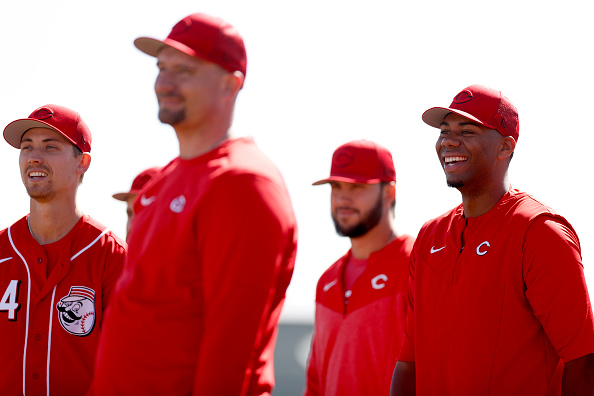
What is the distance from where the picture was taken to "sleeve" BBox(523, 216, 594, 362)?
2.91 metres

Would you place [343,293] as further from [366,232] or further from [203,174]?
[203,174]

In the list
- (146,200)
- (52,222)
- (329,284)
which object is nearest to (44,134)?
A: (52,222)

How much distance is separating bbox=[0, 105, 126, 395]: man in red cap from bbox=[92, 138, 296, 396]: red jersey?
1391mm

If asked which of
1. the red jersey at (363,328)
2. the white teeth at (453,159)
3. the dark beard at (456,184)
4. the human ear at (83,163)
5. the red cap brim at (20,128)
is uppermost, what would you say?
the red cap brim at (20,128)

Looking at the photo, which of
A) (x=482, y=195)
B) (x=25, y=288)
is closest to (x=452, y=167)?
(x=482, y=195)

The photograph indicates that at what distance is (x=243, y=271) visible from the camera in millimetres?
2035

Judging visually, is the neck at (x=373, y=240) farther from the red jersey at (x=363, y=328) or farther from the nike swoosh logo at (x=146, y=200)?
the nike swoosh logo at (x=146, y=200)

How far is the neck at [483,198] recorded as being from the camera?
11.2 feet

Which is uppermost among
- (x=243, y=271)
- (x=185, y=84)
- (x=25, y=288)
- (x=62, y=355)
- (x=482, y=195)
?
(x=185, y=84)

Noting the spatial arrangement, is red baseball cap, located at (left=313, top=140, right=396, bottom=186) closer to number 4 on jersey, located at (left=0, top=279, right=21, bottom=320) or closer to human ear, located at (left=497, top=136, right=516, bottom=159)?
human ear, located at (left=497, top=136, right=516, bottom=159)

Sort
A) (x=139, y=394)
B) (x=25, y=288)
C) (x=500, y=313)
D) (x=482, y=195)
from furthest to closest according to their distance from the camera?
(x=25, y=288)
(x=482, y=195)
(x=500, y=313)
(x=139, y=394)

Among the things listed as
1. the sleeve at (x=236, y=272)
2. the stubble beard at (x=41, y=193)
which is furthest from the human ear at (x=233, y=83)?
the stubble beard at (x=41, y=193)

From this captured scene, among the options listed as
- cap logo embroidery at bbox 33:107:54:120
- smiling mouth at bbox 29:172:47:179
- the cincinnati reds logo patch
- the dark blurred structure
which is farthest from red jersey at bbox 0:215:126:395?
the dark blurred structure

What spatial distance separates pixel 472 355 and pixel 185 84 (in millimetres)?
1718
